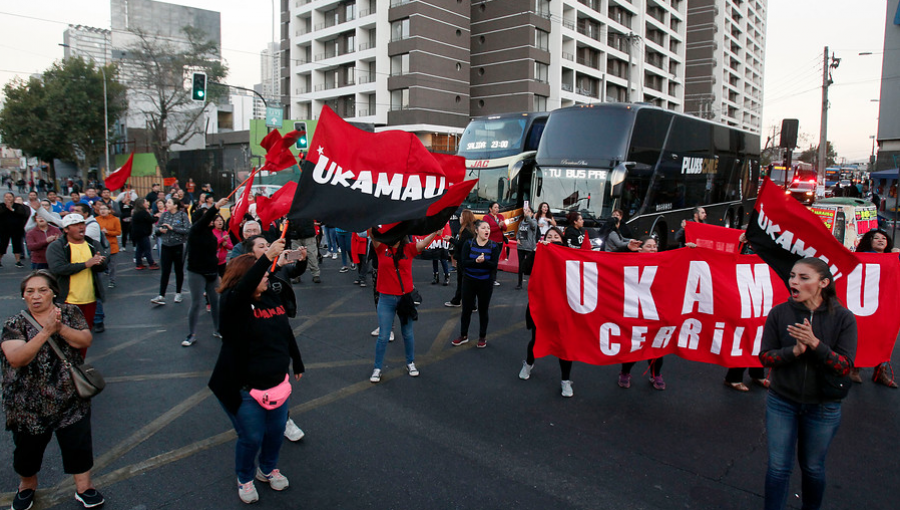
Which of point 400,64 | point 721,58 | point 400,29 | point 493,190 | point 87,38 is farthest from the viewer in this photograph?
point 87,38

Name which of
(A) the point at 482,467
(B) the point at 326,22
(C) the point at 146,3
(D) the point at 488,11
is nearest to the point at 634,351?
(A) the point at 482,467

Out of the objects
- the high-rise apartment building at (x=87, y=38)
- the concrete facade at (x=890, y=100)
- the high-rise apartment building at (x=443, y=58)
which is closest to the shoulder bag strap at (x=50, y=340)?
the high-rise apartment building at (x=443, y=58)

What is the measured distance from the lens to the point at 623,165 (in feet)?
44.5

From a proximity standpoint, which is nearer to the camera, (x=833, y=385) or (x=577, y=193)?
(x=833, y=385)

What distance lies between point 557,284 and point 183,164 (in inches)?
1668

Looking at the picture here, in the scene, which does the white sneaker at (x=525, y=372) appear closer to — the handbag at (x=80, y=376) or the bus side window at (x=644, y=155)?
the handbag at (x=80, y=376)

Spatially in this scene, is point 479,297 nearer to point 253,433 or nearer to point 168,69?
point 253,433

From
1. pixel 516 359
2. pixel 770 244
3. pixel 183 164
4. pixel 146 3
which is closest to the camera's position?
pixel 770 244

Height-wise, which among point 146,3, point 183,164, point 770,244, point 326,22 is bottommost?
point 770,244


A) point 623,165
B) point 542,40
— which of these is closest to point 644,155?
point 623,165

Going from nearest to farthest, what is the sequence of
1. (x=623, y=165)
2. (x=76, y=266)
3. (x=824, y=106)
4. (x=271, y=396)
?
1. (x=271, y=396)
2. (x=76, y=266)
3. (x=623, y=165)
4. (x=824, y=106)

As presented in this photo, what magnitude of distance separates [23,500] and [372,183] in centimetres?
329

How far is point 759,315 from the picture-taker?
586 centimetres

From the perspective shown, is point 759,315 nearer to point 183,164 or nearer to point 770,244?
point 770,244
